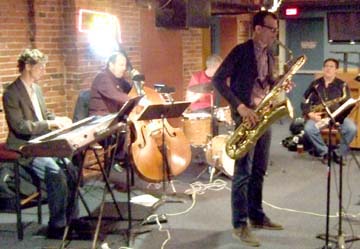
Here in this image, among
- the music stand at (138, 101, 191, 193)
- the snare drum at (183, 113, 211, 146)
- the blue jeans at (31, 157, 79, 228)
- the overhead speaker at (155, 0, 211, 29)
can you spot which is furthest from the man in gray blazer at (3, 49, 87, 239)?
the overhead speaker at (155, 0, 211, 29)

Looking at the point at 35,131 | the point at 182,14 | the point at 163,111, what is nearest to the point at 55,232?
the point at 35,131

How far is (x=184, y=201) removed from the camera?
18.8 ft

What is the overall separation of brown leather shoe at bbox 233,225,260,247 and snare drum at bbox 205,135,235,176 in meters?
1.81

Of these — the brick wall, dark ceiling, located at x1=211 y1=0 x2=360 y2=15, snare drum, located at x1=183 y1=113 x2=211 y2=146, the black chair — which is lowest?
snare drum, located at x1=183 y1=113 x2=211 y2=146

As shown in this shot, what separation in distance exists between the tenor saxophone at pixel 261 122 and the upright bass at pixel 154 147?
120 cm

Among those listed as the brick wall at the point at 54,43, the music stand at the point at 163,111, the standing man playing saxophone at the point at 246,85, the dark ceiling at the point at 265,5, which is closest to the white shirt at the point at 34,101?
the music stand at the point at 163,111

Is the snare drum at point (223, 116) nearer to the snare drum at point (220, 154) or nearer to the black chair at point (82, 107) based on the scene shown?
the snare drum at point (220, 154)

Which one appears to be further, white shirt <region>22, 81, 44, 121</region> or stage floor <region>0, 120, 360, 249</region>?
white shirt <region>22, 81, 44, 121</region>

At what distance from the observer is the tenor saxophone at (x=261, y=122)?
435 centimetres

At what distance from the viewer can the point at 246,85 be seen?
4398mm

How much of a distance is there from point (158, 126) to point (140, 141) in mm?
253

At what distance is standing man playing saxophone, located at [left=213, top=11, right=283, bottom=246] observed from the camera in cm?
435

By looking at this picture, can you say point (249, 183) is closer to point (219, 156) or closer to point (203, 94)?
point (219, 156)

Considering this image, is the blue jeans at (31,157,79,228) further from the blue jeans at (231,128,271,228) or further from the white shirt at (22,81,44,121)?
the blue jeans at (231,128,271,228)
